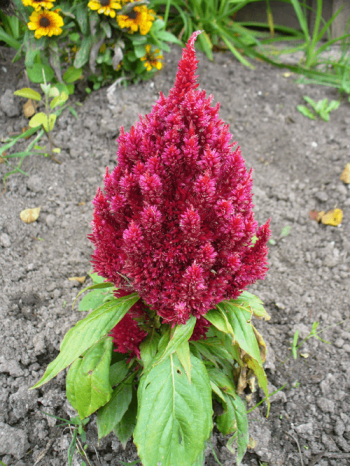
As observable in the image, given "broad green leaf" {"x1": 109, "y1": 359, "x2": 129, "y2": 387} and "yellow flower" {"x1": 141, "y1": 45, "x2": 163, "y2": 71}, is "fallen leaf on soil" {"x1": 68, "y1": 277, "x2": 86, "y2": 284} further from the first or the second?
"yellow flower" {"x1": 141, "y1": 45, "x2": 163, "y2": 71}

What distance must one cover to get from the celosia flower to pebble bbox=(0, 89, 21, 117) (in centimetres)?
248

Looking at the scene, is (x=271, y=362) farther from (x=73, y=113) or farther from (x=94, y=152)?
(x=73, y=113)

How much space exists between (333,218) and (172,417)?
230cm

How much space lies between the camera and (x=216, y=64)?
4332 millimetres

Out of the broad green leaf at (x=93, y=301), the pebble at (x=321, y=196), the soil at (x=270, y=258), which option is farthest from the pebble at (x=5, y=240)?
the pebble at (x=321, y=196)

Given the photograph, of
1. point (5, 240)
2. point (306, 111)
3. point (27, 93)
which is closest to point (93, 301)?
point (5, 240)

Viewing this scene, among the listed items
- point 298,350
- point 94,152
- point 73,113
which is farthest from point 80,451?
point 73,113

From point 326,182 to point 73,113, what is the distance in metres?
2.44

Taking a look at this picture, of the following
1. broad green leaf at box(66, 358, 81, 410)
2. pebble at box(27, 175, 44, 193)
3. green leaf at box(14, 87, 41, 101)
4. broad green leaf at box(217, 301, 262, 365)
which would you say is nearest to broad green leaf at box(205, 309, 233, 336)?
broad green leaf at box(217, 301, 262, 365)

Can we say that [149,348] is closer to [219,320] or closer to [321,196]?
[219,320]

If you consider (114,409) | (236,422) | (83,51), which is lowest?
(236,422)

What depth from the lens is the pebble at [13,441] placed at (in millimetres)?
1795

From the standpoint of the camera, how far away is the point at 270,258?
300 cm

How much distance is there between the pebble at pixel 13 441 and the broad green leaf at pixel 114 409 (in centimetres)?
42
